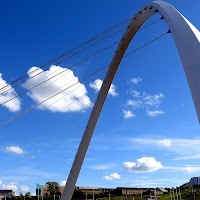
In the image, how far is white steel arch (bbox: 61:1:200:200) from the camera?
23.7 feet

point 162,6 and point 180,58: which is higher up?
point 162,6

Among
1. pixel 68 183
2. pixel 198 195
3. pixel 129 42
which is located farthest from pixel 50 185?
pixel 129 42

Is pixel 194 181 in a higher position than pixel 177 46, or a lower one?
lower

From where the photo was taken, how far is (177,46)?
8328 millimetres

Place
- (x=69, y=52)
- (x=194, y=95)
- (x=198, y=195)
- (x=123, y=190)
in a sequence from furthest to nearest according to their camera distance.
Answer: (x=123, y=190), (x=198, y=195), (x=69, y=52), (x=194, y=95)

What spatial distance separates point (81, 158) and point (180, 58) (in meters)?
12.9

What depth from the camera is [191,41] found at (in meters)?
7.97

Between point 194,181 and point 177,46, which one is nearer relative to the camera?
point 177,46

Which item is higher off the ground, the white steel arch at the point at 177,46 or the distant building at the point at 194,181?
the white steel arch at the point at 177,46

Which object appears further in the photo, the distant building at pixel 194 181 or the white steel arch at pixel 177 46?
the distant building at pixel 194 181

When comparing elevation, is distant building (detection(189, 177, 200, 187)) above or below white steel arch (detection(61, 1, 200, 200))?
below

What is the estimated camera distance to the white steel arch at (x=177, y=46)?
285 inches

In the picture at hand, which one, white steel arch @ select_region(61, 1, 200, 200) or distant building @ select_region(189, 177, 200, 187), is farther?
distant building @ select_region(189, 177, 200, 187)

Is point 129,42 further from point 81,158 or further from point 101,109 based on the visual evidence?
point 81,158
